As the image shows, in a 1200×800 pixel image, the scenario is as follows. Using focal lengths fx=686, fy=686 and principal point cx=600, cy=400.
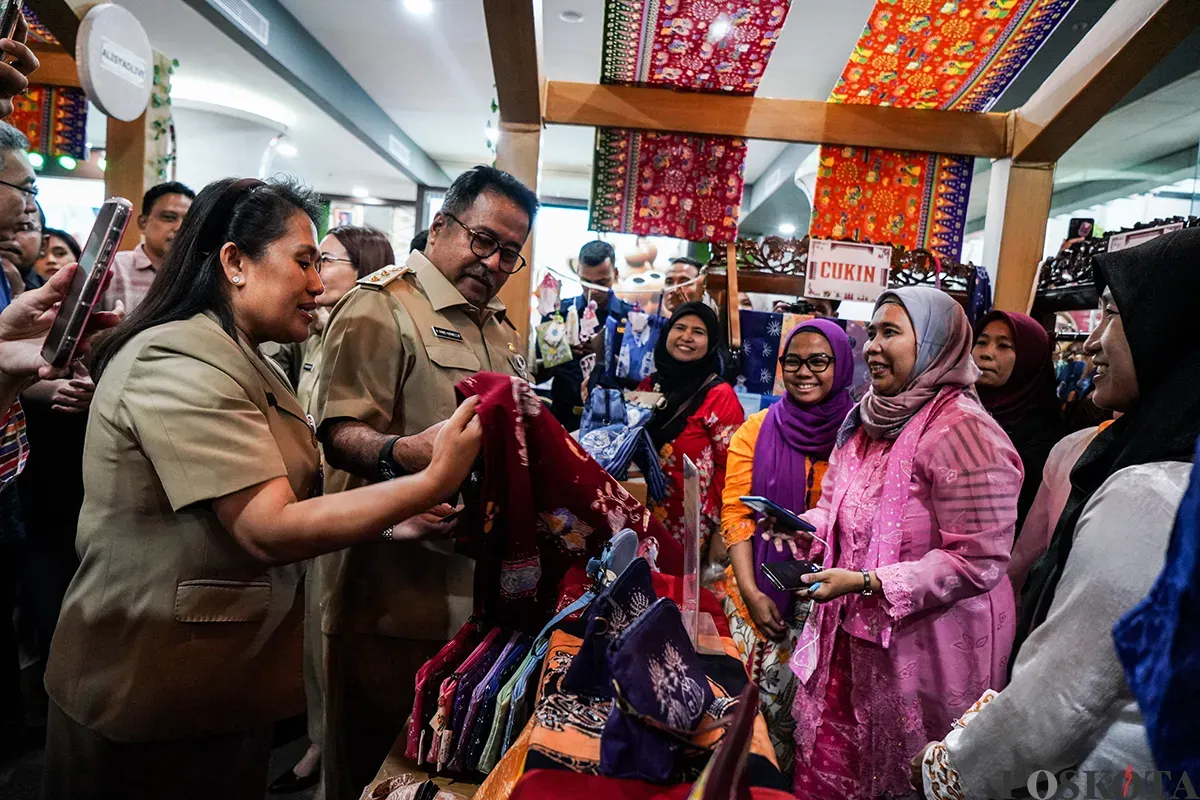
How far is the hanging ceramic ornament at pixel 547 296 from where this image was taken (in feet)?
12.3

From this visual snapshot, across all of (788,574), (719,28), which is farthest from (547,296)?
(788,574)

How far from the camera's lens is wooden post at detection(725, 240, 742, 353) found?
3.30m

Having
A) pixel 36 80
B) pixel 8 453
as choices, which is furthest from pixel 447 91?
pixel 8 453

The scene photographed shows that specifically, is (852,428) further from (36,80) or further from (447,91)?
(447,91)

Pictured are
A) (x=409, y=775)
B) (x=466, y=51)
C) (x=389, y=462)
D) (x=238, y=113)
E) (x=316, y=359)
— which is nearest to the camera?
(x=409, y=775)

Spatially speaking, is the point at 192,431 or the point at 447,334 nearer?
the point at 192,431

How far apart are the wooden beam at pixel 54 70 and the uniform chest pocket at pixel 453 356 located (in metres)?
3.97

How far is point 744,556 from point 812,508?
0.29 metres

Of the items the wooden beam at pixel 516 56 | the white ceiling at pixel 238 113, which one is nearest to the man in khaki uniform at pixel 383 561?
the wooden beam at pixel 516 56

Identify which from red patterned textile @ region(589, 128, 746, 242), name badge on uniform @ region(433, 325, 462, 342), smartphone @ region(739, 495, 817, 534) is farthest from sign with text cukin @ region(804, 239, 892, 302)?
name badge on uniform @ region(433, 325, 462, 342)

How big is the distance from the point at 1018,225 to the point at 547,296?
8.16ft

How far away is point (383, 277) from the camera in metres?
1.71

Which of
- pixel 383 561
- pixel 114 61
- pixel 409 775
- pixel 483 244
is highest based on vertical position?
pixel 114 61

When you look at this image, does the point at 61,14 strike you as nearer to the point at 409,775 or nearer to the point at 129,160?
the point at 129,160
